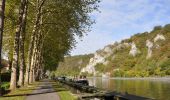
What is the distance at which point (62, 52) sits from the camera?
Answer: 298 feet

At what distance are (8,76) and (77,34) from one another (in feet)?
73.5

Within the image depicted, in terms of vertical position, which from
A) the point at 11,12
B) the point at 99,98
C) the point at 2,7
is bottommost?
the point at 99,98

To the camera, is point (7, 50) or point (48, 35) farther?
point (7, 50)

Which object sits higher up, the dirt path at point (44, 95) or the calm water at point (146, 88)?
the dirt path at point (44, 95)

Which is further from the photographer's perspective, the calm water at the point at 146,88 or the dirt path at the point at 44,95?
the calm water at the point at 146,88

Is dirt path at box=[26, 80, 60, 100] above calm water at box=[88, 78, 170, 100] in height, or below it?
above

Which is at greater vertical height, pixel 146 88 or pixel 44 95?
pixel 44 95

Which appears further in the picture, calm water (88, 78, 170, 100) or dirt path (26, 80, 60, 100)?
calm water (88, 78, 170, 100)

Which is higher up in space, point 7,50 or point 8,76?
point 7,50

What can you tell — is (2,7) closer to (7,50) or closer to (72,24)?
(72,24)

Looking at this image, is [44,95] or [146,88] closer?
[44,95]

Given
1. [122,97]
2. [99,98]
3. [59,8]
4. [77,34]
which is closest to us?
[122,97]

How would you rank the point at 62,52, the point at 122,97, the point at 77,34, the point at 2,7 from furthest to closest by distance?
the point at 62,52, the point at 77,34, the point at 122,97, the point at 2,7

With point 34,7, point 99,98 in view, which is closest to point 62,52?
point 34,7
